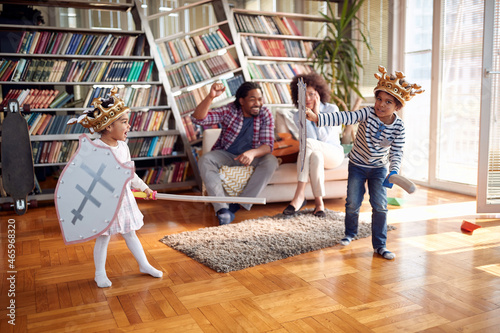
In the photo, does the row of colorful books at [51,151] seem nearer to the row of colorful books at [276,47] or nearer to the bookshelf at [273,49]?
the bookshelf at [273,49]

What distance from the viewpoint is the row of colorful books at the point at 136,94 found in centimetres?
418

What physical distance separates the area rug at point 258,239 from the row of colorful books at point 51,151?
1699 mm

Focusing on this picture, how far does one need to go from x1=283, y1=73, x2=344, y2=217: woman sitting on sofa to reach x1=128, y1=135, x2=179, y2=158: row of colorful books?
1348 millimetres

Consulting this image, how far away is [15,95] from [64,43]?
607 mm

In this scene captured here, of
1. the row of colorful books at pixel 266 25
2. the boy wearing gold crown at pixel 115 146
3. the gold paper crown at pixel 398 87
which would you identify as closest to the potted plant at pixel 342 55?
the row of colorful books at pixel 266 25

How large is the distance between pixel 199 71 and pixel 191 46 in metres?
0.25

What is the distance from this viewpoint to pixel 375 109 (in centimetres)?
239

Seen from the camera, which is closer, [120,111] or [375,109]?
[120,111]

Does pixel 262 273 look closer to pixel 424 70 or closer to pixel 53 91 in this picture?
pixel 53 91

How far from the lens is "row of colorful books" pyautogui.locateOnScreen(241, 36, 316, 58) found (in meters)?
4.76

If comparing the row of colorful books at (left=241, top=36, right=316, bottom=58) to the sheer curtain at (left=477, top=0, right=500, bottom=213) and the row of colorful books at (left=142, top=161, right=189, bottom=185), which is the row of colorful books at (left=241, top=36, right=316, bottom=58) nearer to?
the row of colorful books at (left=142, top=161, right=189, bottom=185)

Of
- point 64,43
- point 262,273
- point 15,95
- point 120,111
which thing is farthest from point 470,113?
point 15,95

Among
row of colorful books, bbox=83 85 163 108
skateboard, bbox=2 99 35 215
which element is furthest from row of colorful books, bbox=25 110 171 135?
skateboard, bbox=2 99 35 215

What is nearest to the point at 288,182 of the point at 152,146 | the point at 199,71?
the point at 152,146
